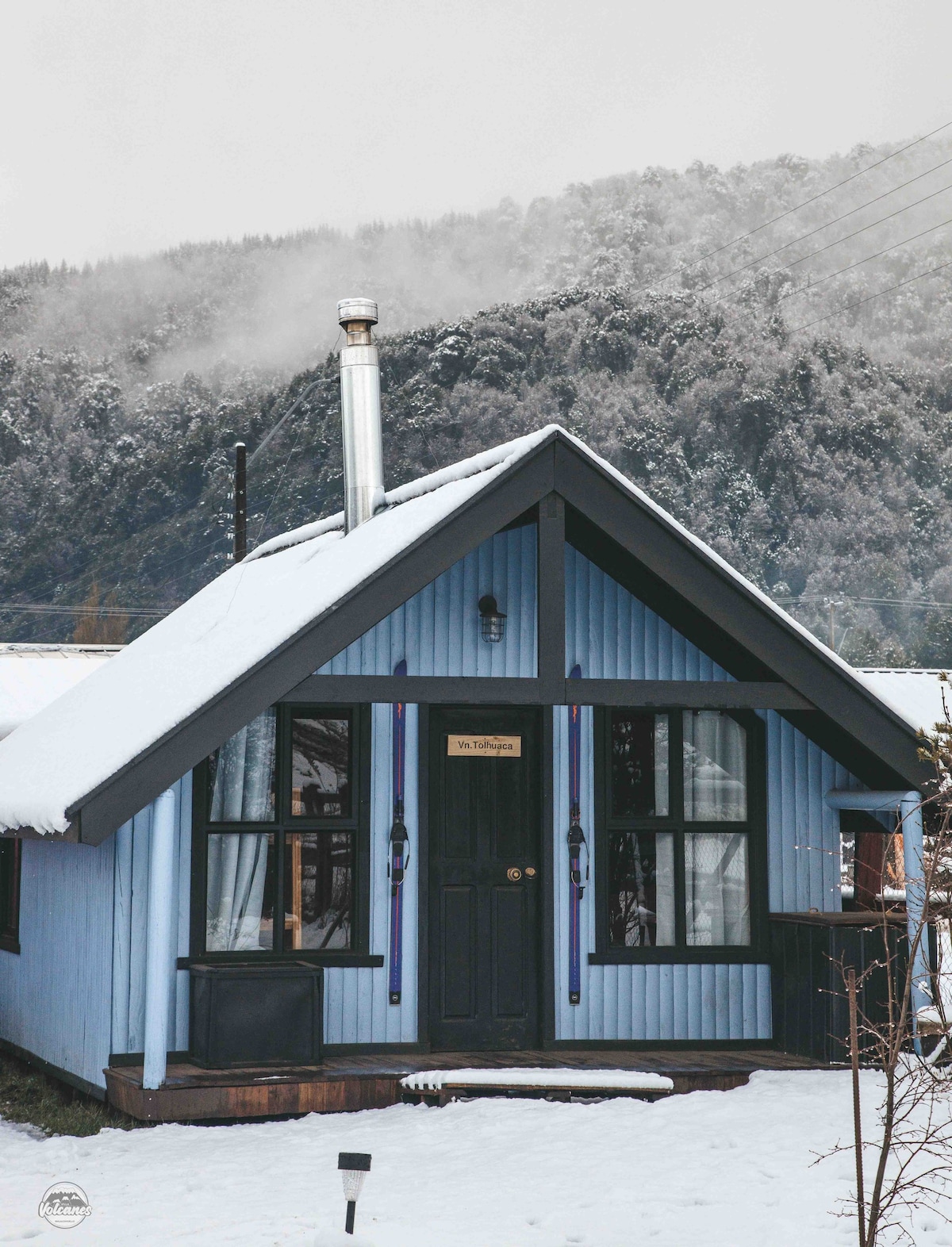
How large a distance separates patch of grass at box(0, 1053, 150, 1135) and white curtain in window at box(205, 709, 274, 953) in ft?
3.79

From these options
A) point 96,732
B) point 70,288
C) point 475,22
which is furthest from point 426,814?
point 475,22

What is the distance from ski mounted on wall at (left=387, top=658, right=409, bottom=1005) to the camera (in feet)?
30.0

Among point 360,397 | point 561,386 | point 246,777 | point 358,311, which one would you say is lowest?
point 246,777

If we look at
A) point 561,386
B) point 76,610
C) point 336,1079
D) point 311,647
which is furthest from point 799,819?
point 561,386

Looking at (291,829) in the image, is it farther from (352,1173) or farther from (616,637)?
(352,1173)

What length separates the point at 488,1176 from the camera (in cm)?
667

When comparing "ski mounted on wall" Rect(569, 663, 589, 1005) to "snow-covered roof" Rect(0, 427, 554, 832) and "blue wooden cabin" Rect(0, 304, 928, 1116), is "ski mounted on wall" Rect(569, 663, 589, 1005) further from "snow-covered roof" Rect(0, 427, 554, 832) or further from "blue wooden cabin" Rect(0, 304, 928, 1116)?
"snow-covered roof" Rect(0, 427, 554, 832)

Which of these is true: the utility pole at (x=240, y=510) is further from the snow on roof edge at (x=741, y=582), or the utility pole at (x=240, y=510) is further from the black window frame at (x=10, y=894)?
the snow on roof edge at (x=741, y=582)

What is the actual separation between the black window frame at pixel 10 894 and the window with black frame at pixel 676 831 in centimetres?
421

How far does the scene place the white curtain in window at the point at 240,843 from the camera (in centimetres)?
893

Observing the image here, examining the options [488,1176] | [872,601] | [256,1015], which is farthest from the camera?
[872,601]

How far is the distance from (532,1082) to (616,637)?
2.91m

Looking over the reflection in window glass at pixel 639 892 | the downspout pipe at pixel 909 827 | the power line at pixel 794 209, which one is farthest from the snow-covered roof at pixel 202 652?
the power line at pixel 794 209

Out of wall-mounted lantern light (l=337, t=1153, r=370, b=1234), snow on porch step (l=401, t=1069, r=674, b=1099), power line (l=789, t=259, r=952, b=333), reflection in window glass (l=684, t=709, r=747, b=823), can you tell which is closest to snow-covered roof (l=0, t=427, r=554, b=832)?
reflection in window glass (l=684, t=709, r=747, b=823)
